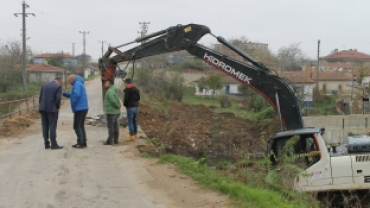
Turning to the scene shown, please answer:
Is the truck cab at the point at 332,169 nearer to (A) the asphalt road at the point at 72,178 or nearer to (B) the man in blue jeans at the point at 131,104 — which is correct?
(A) the asphalt road at the point at 72,178

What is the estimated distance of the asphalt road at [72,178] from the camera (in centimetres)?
704

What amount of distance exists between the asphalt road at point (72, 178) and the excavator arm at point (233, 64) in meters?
3.74

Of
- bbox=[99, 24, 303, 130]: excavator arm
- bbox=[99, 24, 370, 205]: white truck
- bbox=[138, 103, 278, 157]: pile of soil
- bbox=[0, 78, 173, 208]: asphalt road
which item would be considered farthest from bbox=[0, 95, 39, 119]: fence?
bbox=[0, 78, 173, 208]: asphalt road

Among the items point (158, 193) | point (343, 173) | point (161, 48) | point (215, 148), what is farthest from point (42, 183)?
point (215, 148)

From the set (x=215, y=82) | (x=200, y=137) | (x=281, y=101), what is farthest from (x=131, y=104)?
(x=215, y=82)

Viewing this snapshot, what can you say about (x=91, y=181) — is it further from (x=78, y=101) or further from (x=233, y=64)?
(x=233, y=64)

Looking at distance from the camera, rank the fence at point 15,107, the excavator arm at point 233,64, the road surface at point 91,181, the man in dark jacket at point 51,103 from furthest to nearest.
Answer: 1. the fence at point 15,107
2. the excavator arm at point 233,64
3. the man in dark jacket at point 51,103
4. the road surface at point 91,181

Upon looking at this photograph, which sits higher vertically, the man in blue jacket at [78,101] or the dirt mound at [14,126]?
the man in blue jacket at [78,101]

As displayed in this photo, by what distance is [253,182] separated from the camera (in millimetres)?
8344

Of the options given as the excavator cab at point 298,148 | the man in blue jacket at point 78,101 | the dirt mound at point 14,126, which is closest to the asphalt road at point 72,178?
the man in blue jacket at point 78,101

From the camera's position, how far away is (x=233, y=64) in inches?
515

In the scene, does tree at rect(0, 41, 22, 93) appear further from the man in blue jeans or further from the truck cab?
the truck cab

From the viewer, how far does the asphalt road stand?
7035mm

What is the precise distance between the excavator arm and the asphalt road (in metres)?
3.74
